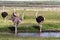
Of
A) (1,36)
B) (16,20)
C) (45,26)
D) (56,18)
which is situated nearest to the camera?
(1,36)

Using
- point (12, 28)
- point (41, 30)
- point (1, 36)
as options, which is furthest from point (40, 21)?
point (1, 36)

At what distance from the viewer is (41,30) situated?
26.6 metres

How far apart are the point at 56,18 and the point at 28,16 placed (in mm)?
3170

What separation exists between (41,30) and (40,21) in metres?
0.94

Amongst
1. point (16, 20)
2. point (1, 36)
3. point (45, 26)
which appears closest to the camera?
point (1, 36)

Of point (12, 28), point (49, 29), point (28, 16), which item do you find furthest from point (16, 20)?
point (28, 16)

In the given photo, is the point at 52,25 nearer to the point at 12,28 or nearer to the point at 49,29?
the point at 49,29

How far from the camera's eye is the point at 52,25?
2827 centimetres

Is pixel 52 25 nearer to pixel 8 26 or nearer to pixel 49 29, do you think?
pixel 49 29

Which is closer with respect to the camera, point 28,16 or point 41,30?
point 41,30

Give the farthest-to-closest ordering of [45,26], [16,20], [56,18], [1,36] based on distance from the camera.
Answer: [56,18] < [45,26] < [16,20] < [1,36]

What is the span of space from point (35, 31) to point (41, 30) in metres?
0.64

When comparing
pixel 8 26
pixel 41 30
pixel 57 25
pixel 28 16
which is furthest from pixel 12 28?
pixel 28 16

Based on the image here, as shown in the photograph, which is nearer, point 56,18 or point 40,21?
point 40,21
